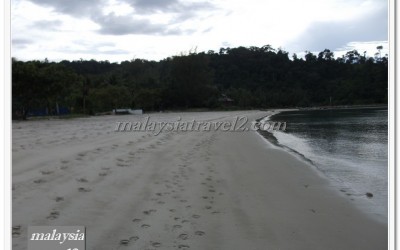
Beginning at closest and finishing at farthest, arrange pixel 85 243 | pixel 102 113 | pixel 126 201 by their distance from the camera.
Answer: pixel 85 243, pixel 126 201, pixel 102 113

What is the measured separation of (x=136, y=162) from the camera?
356 cm

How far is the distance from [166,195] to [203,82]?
1.32 m

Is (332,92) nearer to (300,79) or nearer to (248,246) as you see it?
(300,79)

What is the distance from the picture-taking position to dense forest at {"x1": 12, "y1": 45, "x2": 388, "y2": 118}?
8.82ft

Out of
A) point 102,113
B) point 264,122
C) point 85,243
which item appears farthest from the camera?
point 264,122

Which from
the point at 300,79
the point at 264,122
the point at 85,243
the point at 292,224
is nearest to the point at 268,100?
the point at 300,79

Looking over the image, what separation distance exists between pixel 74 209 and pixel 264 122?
3.47 meters

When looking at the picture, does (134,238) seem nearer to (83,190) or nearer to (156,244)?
(156,244)

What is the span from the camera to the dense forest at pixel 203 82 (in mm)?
2688

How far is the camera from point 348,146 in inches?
281

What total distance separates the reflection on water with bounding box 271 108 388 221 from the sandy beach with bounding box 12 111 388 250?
1.08 feet

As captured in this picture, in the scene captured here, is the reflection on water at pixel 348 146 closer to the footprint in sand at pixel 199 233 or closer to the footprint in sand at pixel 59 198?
the footprint in sand at pixel 199 233
